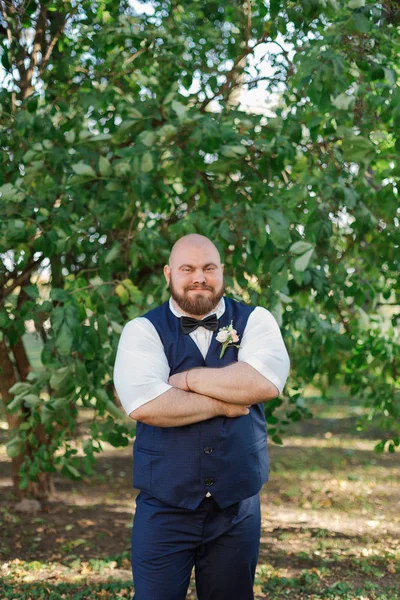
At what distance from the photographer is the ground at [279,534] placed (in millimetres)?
4316

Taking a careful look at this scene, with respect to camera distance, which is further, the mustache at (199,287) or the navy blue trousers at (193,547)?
the mustache at (199,287)

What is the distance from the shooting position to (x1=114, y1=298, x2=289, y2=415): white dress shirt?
2482 mm

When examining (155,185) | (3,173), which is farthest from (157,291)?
(3,173)

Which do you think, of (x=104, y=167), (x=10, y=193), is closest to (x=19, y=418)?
(x=10, y=193)

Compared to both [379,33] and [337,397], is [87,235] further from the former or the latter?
[337,397]

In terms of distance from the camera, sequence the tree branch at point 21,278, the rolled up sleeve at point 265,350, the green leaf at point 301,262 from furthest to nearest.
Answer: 1. the tree branch at point 21,278
2. the green leaf at point 301,262
3. the rolled up sleeve at point 265,350

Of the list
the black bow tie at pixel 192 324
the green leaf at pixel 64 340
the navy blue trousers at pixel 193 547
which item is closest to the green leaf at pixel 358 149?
the black bow tie at pixel 192 324

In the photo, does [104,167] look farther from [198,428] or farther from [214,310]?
[198,428]

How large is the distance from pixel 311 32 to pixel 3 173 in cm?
206

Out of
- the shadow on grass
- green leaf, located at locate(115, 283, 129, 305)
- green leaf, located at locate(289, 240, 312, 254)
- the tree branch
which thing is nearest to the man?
green leaf, located at locate(289, 240, 312, 254)

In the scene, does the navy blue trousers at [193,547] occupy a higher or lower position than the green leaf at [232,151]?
lower

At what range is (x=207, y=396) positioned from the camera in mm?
2467

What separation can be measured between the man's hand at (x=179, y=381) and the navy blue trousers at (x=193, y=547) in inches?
15.0

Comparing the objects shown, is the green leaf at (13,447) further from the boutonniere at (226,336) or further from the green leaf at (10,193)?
the boutonniere at (226,336)
